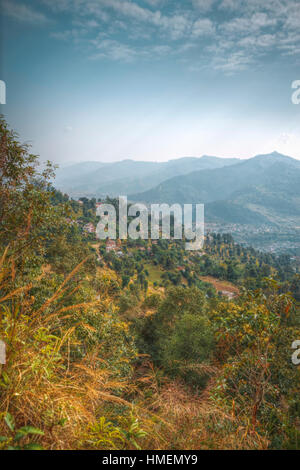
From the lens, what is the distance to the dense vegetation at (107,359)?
145 cm

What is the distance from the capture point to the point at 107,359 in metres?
5.63

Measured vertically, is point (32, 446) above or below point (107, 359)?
above

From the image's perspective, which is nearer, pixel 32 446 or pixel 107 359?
pixel 32 446

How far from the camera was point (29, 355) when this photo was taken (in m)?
1.62

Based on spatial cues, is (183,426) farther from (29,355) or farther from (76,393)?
(29,355)

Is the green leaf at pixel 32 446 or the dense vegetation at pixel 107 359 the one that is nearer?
the green leaf at pixel 32 446

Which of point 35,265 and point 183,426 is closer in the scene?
point 183,426

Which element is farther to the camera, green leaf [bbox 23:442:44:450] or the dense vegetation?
the dense vegetation

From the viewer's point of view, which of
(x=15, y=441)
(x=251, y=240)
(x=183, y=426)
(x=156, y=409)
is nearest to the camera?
(x=15, y=441)

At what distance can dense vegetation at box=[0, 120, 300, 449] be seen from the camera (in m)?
1.45
